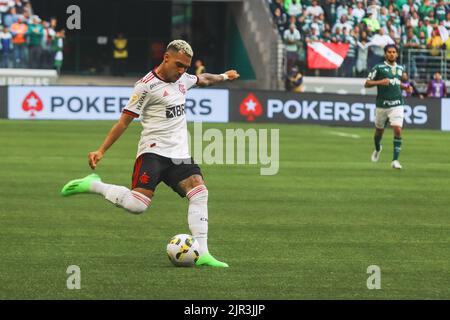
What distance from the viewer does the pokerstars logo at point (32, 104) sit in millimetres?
38406

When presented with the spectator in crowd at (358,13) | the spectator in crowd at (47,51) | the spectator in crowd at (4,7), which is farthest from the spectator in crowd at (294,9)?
the spectator in crowd at (4,7)

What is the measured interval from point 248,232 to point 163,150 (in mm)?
2978

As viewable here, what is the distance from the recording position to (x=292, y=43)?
44.8 m

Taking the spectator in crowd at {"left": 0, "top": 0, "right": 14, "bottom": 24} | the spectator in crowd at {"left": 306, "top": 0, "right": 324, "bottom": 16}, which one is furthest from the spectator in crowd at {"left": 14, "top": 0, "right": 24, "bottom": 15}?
the spectator in crowd at {"left": 306, "top": 0, "right": 324, "bottom": 16}

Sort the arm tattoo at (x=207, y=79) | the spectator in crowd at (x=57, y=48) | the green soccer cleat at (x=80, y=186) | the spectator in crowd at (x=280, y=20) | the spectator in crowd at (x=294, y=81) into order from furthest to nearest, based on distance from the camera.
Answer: the spectator in crowd at (x=280, y=20) < the spectator in crowd at (x=57, y=48) < the spectator in crowd at (x=294, y=81) < the arm tattoo at (x=207, y=79) < the green soccer cleat at (x=80, y=186)

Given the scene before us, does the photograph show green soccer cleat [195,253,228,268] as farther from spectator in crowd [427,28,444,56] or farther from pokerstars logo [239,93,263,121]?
spectator in crowd [427,28,444,56]

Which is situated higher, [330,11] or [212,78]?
[330,11]

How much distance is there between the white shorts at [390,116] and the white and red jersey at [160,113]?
1420cm

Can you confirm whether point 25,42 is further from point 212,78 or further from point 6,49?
point 212,78

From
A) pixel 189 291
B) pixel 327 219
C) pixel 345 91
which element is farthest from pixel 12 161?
pixel 345 91

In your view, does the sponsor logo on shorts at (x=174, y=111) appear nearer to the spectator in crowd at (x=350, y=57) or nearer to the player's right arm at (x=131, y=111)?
the player's right arm at (x=131, y=111)

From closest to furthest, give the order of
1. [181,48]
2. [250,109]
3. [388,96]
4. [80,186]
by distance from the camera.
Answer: [181,48]
[80,186]
[388,96]
[250,109]

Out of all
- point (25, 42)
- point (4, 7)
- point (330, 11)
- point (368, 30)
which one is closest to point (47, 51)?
point (25, 42)
